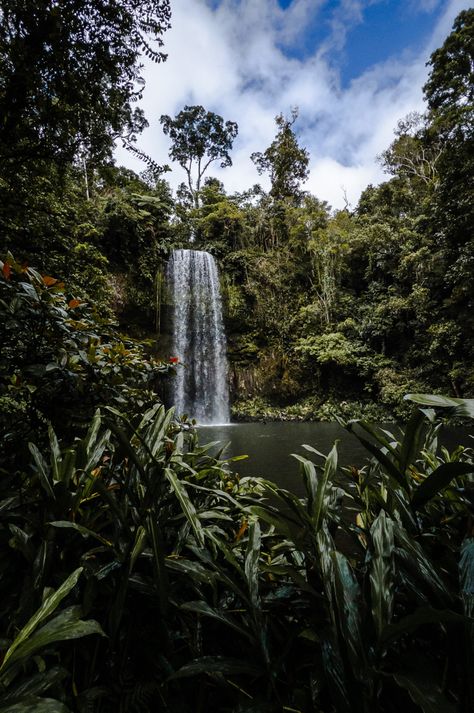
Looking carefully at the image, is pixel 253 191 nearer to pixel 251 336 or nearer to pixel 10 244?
pixel 251 336

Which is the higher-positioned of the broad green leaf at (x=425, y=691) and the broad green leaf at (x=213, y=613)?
the broad green leaf at (x=425, y=691)

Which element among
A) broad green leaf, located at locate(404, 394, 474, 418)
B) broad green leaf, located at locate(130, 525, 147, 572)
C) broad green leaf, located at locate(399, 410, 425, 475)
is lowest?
broad green leaf, located at locate(130, 525, 147, 572)

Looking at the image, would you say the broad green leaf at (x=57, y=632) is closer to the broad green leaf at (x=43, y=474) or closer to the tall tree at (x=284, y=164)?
the broad green leaf at (x=43, y=474)

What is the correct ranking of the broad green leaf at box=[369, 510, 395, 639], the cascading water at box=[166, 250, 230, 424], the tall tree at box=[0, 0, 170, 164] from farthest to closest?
1. the cascading water at box=[166, 250, 230, 424]
2. the tall tree at box=[0, 0, 170, 164]
3. the broad green leaf at box=[369, 510, 395, 639]

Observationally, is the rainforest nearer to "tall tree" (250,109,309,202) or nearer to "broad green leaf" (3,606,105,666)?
"broad green leaf" (3,606,105,666)

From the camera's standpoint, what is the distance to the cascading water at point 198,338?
12594 mm

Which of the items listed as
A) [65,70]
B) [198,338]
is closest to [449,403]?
[65,70]

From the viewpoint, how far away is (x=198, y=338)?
13.4 meters

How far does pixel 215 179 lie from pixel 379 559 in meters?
26.3

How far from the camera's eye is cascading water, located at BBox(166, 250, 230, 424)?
12594 mm

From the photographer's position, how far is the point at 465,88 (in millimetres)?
8266

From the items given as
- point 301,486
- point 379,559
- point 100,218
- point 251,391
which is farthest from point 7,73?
point 251,391

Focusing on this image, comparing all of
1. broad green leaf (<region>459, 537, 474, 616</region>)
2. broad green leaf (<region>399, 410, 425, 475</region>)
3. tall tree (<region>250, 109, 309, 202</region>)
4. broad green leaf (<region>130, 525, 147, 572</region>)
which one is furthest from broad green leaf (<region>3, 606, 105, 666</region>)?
tall tree (<region>250, 109, 309, 202</region>)

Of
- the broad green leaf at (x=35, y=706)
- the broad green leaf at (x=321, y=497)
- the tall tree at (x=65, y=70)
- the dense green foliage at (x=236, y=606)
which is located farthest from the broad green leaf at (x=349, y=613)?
the tall tree at (x=65, y=70)
